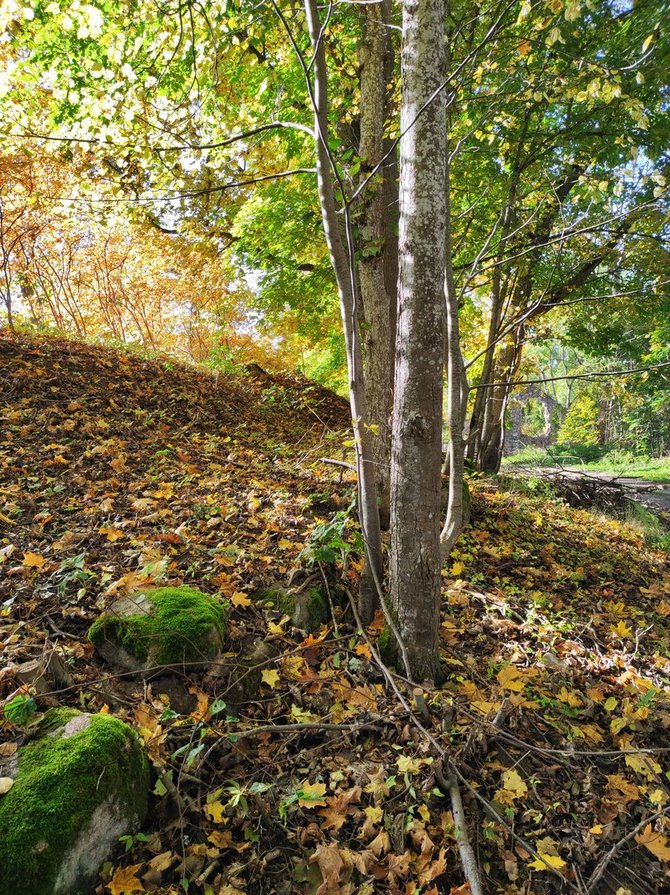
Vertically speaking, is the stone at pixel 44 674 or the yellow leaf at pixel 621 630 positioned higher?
the stone at pixel 44 674

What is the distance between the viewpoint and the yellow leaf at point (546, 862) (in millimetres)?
2191

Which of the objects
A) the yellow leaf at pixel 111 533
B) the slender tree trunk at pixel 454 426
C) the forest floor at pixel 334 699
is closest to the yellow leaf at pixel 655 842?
the forest floor at pixel 334 699

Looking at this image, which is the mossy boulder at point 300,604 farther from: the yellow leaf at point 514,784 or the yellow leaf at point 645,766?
the yellow leaf at point 645,766

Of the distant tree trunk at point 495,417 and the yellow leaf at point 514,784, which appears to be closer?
the yellow leaf at point 514,784

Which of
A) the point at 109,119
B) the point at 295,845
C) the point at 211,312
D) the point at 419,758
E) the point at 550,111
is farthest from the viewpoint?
the point at 211,312

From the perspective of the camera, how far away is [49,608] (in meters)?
2.98

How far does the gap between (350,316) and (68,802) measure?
9.29 feet

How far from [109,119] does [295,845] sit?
179 inches

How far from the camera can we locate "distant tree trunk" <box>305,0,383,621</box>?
2725 millimetres

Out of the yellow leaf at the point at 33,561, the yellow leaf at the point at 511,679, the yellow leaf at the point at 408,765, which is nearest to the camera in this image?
the yellow leaf at the point at 408,765

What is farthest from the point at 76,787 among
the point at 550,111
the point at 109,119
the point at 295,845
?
the point at 550,111

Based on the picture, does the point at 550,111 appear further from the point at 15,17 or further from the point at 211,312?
the point at 211,312

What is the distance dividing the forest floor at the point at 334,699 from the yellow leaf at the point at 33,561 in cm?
4

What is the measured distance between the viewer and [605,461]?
77.2 ft
